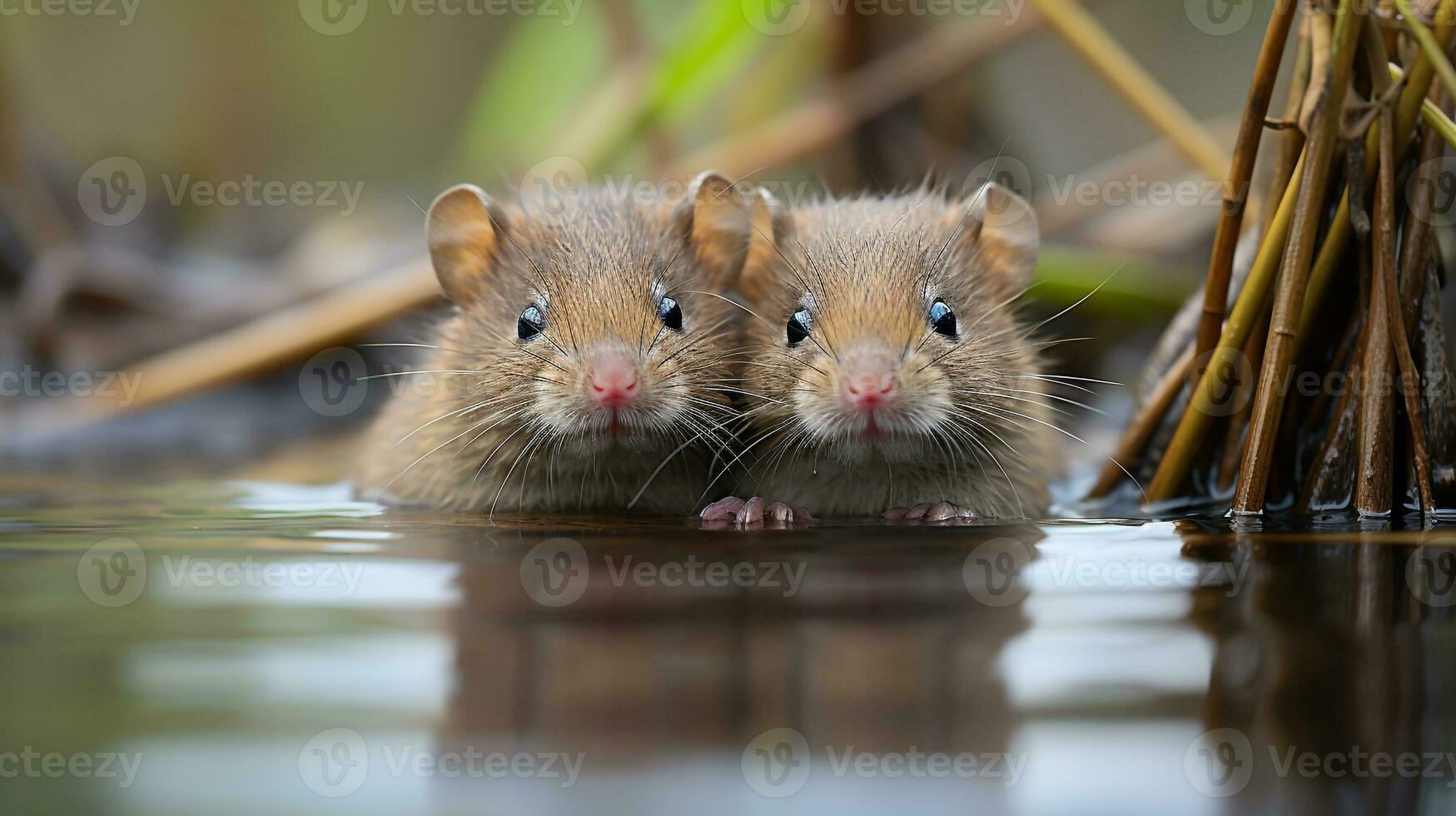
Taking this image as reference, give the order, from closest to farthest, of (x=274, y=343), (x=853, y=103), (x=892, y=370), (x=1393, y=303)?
(x=1393, y=303), (x=892, y=370), (x=274, y=343), (x=853, y=103)

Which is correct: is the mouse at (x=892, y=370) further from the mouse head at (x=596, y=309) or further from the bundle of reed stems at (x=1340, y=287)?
the bundle of reed stems at (x=1340, y=287)

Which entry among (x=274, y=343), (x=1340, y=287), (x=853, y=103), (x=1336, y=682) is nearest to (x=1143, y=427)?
(x=1340, y=287)

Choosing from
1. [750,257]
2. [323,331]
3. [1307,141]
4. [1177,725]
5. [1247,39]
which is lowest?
[1177,725]

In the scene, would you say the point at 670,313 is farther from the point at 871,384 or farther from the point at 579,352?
the point at 871,384

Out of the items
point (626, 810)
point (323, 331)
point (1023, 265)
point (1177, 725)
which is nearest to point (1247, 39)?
point (1023, 265)

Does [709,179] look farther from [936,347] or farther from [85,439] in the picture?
[85,439]

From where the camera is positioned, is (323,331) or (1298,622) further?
(323,331)

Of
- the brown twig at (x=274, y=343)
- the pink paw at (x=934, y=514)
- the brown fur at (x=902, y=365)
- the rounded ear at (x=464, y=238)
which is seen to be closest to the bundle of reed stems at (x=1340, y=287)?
the brown fur at (x=902, y=365)
